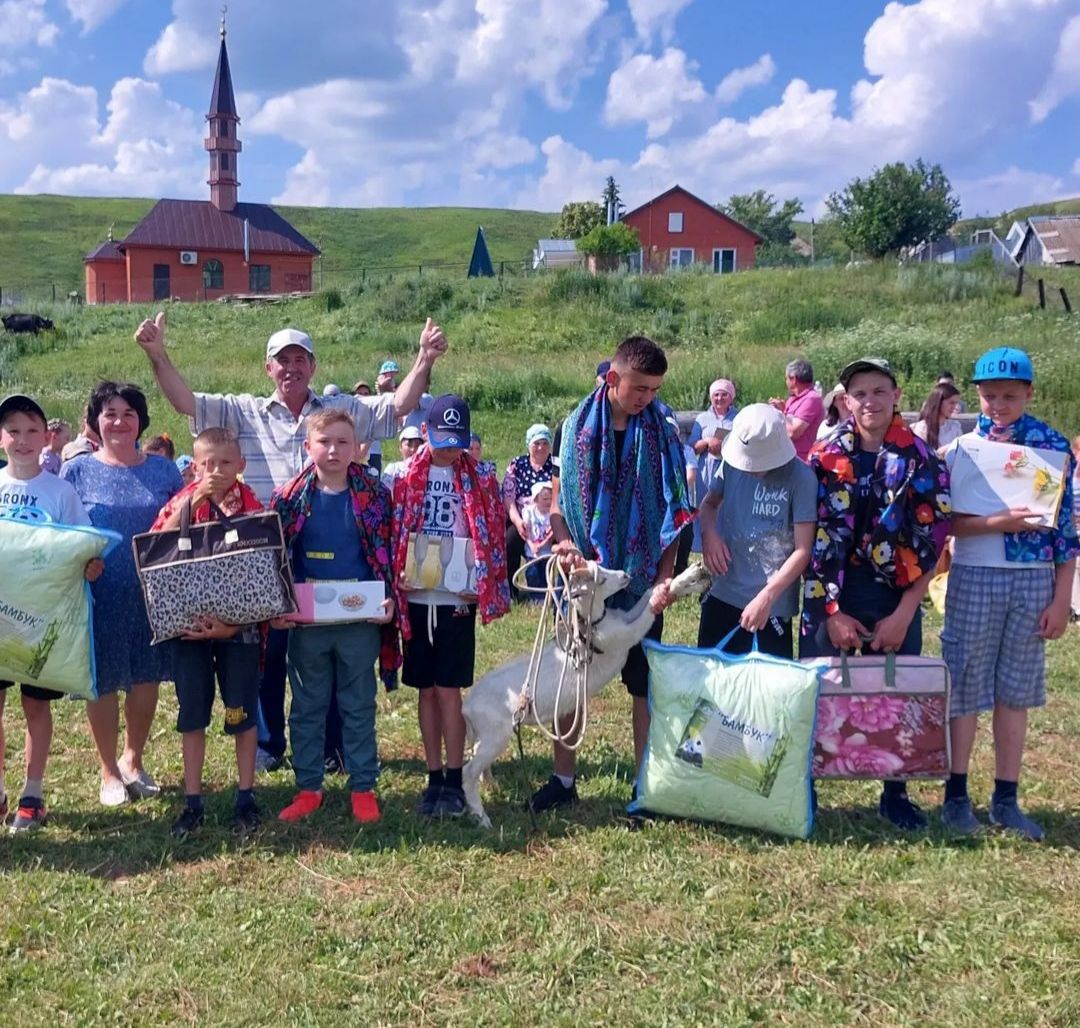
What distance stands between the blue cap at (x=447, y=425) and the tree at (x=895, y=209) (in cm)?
4792

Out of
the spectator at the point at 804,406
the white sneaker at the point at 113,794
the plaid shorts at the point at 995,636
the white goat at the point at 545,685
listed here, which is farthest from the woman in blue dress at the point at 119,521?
the spectator at the point at 804,406

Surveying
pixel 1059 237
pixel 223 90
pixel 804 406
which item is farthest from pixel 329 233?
pixel 804 406

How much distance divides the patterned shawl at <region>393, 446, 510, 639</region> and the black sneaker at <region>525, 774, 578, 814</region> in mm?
804

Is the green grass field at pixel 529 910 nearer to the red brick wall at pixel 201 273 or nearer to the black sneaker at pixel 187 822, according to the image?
the black sneaker at pixel 187 822

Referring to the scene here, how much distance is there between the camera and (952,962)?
10.1 ft

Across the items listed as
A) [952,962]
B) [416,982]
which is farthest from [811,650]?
[416,982]

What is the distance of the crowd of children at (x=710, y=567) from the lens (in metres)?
3.93

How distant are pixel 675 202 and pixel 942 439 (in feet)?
151

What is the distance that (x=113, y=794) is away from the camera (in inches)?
175

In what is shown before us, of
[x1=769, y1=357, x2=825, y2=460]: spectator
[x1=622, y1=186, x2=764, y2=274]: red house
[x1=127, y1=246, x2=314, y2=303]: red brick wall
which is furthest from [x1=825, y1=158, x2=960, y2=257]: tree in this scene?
[x1=769, y1=357, x2=825, y2=460]: spectator

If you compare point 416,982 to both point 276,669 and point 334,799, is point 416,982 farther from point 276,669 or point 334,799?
point 276,669

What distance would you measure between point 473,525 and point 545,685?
0.74 metres

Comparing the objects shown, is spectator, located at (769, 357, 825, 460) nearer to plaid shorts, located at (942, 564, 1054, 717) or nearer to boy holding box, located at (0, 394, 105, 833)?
plaid shorts, located at (942, 564, 1054, 717)

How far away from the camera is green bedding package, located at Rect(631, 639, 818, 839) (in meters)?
3.84
